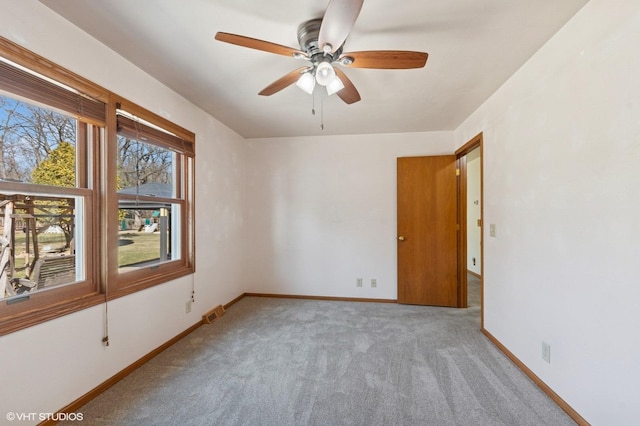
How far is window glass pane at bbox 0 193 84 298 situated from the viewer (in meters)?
1.50

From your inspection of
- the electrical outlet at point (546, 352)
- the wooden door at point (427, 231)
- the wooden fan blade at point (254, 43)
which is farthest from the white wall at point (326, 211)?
the wooden fan blade at point (254, 43)

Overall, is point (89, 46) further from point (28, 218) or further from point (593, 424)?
point (593, 424)

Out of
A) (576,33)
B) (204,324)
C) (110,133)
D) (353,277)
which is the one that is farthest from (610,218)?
(204,324)

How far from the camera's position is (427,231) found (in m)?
3.66

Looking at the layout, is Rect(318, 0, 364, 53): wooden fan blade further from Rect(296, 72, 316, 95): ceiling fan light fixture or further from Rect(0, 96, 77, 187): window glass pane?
Rect(0, 96, 77, 187): window glass pane

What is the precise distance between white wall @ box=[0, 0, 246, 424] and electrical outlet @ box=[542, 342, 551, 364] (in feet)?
10.1

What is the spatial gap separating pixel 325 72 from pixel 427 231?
8.89ft

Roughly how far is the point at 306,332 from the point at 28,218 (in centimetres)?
237

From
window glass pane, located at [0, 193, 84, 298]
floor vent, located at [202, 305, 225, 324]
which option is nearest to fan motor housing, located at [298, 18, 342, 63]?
window glass pane, located at [0, 193, 84, 298]

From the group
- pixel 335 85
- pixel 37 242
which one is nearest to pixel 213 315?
pixel 37 242

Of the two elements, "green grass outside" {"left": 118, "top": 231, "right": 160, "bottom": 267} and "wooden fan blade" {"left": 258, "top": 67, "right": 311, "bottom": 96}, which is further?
"green grass outside" {"left": 118, "top": 231, "right": 160, "bottom": 267}

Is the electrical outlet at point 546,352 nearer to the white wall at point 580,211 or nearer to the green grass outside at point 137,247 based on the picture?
the white wall at point 580,211

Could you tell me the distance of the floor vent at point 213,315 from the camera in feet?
9.93

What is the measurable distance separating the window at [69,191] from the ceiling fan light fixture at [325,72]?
1.54m
